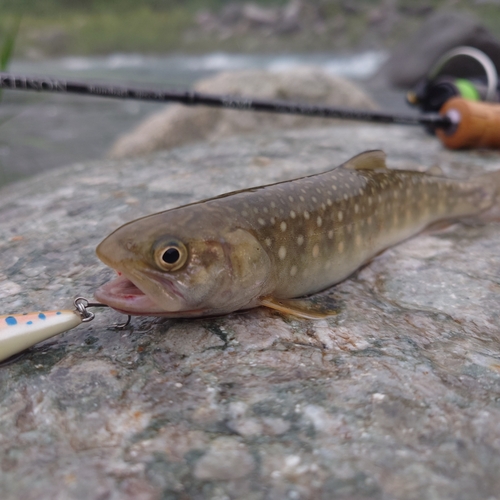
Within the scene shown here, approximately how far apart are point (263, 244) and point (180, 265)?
1.33 ft

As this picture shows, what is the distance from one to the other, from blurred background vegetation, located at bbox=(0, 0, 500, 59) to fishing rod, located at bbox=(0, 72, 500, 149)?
41.6m

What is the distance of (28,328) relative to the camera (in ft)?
5.43

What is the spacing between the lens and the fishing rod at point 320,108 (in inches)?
137

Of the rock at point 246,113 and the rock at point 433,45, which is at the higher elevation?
the rock at point 433,45

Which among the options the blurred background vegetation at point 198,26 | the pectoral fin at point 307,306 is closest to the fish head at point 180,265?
the pectoral fin at point 307,306

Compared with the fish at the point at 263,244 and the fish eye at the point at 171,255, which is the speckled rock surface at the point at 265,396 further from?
the fish eye at the point at 171,255

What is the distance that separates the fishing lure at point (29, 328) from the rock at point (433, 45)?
1244cm

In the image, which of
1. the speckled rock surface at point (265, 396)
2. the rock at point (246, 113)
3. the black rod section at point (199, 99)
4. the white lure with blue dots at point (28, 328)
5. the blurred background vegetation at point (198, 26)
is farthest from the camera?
the blurred background vegetation at point (198, 26)

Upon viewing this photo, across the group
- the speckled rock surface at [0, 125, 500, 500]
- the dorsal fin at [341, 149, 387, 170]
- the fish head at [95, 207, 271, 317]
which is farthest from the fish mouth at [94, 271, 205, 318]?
the dorsal fin at [341, 149, 387, 170]

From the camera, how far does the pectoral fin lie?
1.99 meters

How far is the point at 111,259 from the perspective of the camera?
1.71 metres

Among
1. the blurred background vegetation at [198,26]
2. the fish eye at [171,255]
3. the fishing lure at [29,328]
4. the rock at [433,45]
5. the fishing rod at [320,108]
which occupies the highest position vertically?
the blurred background vegetation at [198,26]

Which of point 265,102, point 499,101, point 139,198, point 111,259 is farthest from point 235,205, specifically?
point 499,101

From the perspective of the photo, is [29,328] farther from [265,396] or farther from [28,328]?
[265,396]
